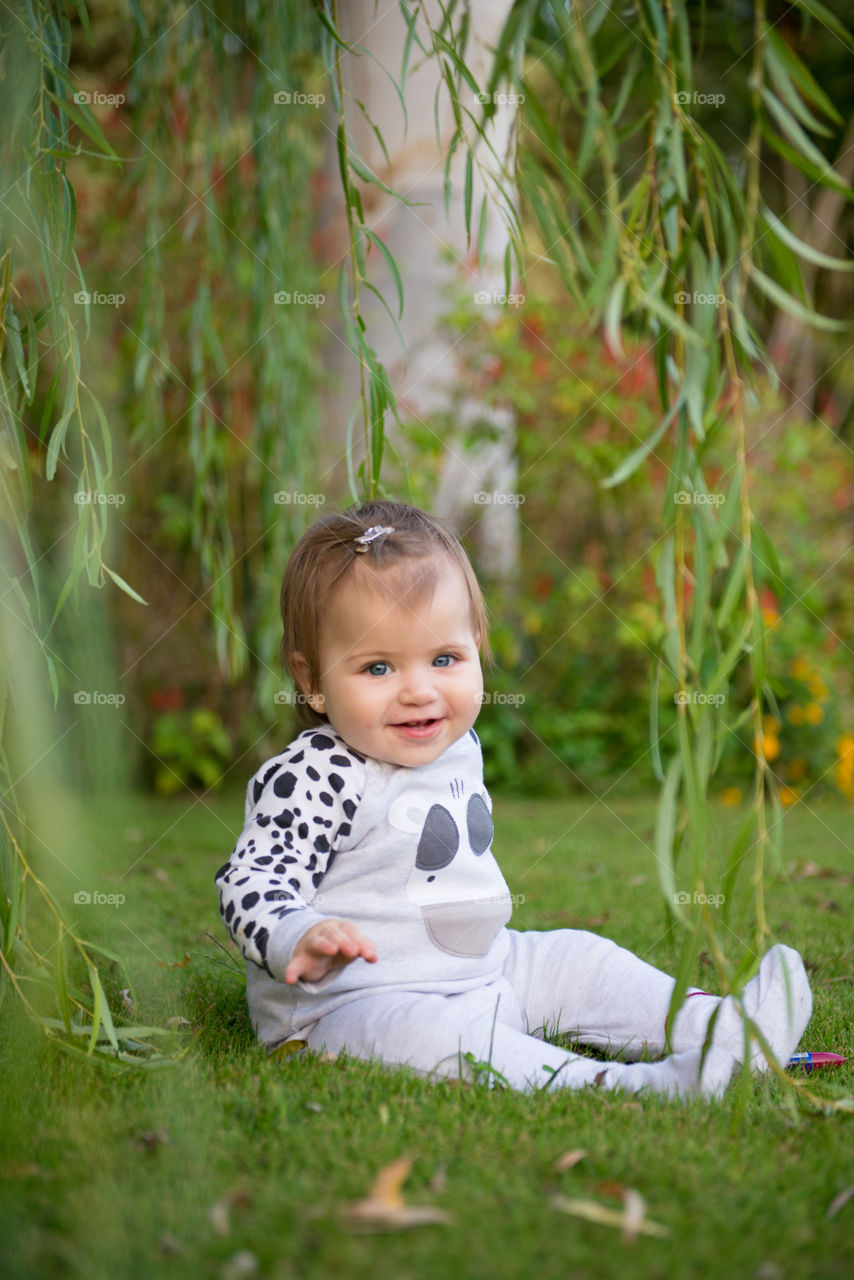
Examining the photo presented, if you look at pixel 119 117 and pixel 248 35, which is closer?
pixel 248 35

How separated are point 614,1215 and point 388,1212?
0.24 meters

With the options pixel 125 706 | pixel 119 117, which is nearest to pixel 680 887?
pixel 125 706

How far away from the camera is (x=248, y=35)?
2854 mm

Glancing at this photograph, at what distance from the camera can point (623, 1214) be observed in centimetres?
122

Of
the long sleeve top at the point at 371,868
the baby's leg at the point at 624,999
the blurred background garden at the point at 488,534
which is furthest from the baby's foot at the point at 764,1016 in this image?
the blurred background garden at the point at 488,534

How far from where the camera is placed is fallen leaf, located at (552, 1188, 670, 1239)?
1191 mm

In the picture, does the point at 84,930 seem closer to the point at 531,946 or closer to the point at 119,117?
the point at 531,946

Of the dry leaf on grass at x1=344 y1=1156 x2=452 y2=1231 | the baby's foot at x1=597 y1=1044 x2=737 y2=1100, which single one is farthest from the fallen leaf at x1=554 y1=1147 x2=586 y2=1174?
the baby's foot at x1=597 y1=1044 x2=737 y2=1100

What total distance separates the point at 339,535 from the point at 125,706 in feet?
11.9

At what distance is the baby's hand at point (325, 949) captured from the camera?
1.52 metres

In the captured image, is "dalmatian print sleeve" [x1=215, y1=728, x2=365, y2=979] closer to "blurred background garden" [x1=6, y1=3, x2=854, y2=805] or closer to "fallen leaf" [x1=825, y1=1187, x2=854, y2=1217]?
"fallen leaf" [x1=825, y1=1187, x2=854, y2=1217]

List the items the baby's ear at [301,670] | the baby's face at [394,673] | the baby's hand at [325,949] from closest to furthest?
1. the baby's hand at [325,949]
2. the baby's face at [394,673]
3. the baby's ear at [301,670]

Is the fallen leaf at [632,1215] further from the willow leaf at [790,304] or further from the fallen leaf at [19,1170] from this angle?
the willow leaf at [790,304]

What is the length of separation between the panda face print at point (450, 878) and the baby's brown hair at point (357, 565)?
273 mm
